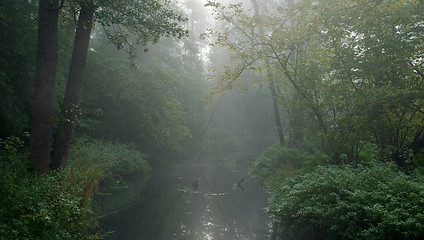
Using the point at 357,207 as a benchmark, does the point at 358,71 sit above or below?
above

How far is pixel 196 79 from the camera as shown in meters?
35.2

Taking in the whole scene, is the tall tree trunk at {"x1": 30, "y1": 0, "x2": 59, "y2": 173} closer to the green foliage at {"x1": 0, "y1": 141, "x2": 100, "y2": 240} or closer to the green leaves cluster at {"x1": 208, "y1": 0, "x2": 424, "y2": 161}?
the green foliage at {"x1": 0, "y1": 141, "x2": 100, "y2": 240}

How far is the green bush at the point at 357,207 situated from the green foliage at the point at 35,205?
460cm

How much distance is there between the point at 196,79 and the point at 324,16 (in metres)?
25.0

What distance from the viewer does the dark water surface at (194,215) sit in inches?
307

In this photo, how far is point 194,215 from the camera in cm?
962

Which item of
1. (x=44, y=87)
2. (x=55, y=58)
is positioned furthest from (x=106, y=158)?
(x=55, y=58)

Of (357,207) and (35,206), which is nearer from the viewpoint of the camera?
(35,206)

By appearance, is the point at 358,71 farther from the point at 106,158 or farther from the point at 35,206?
the point at 106,158

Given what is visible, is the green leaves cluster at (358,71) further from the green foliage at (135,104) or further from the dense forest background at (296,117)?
the green foliage at (135,104)

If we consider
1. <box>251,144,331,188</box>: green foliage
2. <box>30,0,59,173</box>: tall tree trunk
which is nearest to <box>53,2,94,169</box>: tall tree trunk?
<box>30,0,59,173</box>: tall tree trunk

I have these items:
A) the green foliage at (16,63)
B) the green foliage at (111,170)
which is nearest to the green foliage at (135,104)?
the green foliage at (111,170)

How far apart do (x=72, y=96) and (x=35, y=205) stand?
362 centimetres

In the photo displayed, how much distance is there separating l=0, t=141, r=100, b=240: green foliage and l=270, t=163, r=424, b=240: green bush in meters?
4.60
